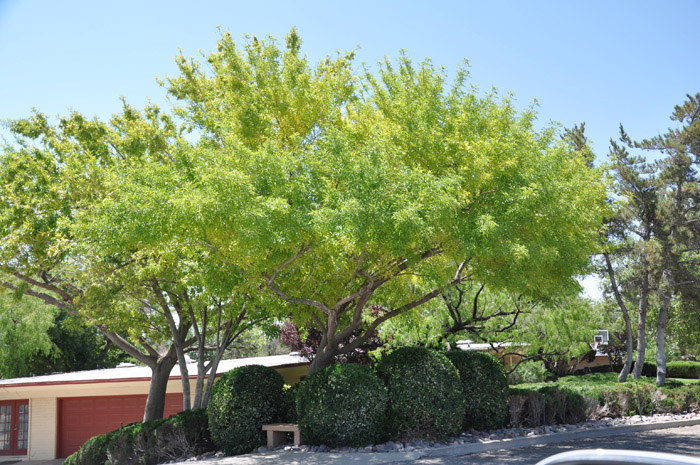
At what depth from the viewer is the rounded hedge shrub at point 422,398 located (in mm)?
13484

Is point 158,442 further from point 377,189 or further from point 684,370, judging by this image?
point 684,370

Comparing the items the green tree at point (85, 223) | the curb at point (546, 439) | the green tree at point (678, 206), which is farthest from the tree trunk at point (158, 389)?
the green tree at point (678, 206)

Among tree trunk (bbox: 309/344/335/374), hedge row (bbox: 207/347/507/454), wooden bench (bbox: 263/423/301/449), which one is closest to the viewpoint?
hedge row (bbox: 207/347/507/454)

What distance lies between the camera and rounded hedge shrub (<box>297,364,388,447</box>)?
→ 12.9 meters

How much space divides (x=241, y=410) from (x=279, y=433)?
1079mm

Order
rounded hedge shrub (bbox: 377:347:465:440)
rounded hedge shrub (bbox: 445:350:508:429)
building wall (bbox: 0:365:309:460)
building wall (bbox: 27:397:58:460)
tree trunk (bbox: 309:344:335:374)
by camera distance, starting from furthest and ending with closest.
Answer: building wall (bbox: 27:397:58:460)
building wall (bbox: 0:365:309:460)
tree trunk (bbox: 309:344:335:374)
rounded hedge shrub (bbox: 445:350:508:429)
rounded hedge shrub (bbox: 377:347:465:440)

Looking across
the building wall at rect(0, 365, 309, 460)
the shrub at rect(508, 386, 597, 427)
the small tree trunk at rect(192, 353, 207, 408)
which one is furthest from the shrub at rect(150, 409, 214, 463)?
the building wall at rect(0, 365, 309, 460)

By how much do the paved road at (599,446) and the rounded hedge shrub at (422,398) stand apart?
1.09 m

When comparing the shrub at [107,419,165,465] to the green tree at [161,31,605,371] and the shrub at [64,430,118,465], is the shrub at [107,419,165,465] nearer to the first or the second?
the shrub at [64,430,118,465]

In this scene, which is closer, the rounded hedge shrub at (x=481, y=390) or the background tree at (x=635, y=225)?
the rounded hedge shrub at (x=481, y=390)

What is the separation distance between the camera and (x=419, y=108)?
13375 millimetres

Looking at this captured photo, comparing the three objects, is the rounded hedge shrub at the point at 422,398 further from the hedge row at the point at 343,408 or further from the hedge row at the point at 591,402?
the hedge row at the point at 591,402

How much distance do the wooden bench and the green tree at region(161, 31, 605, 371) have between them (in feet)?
6.83

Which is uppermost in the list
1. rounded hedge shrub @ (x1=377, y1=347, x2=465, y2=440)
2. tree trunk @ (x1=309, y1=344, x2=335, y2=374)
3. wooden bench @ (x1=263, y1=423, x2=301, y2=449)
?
tree trunk @ (x1=309, y1=344, x2=335, y2=374)
